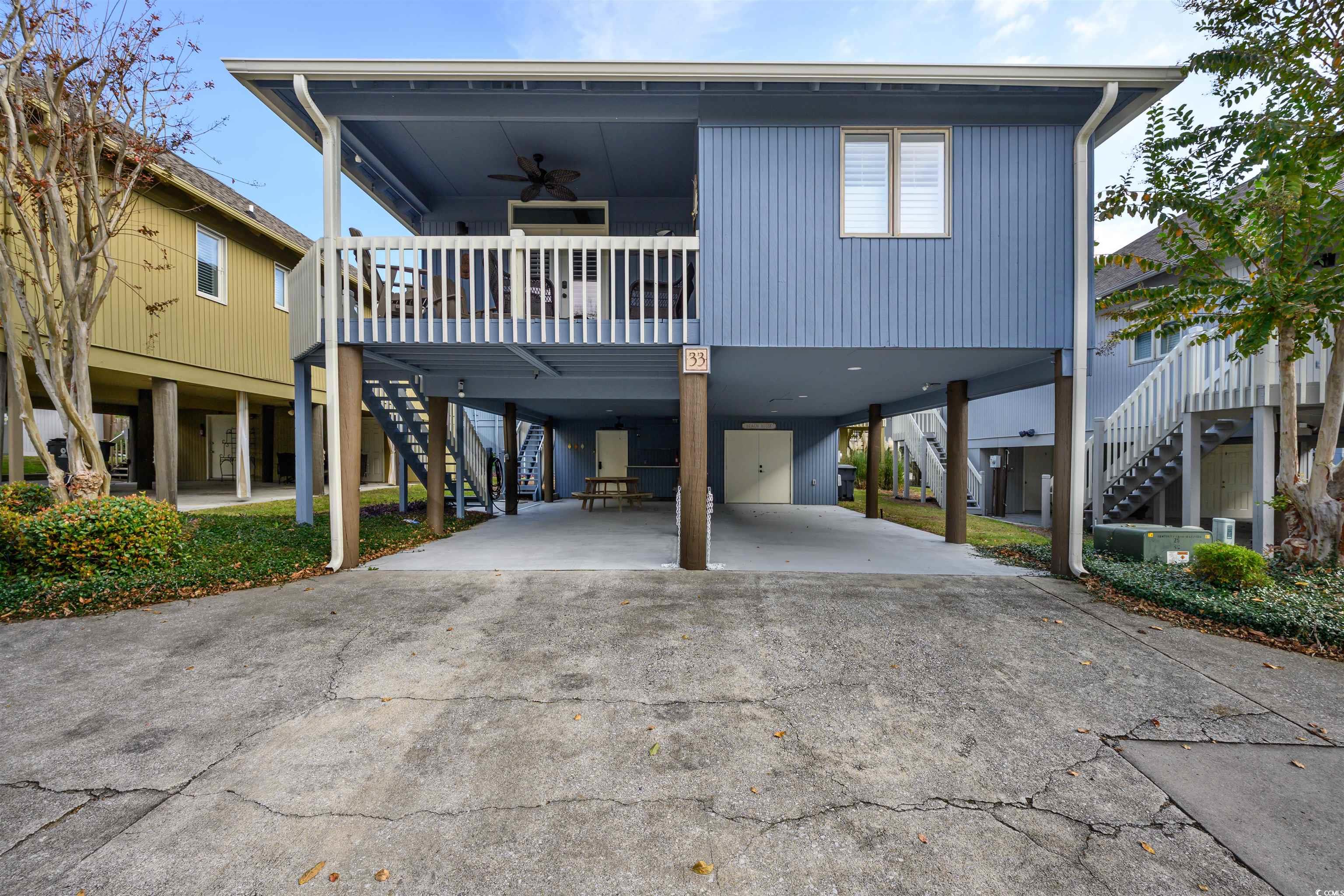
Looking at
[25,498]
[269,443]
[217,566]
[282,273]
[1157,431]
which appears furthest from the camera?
[269,443]

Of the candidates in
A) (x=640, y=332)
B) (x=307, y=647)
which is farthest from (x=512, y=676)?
(x=640, y=332)

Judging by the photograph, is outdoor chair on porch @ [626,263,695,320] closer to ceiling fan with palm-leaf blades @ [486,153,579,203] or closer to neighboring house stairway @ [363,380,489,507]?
ceiling fan with palm-leaf blades @ [486,153,579,203]

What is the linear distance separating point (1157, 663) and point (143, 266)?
1447cm

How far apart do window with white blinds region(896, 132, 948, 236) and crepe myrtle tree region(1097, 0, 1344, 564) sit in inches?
78.6

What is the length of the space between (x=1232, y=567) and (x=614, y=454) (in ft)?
40.8

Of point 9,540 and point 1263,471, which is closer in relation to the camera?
point 9,540

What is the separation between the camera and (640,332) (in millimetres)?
5695

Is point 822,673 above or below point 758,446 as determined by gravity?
below

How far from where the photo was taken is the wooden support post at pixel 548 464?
14.4 meters

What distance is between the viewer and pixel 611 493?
12234 millimetres

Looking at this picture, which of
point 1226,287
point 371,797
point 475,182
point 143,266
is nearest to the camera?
point 371,797

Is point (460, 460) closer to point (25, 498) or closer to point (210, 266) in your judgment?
point (25, 498)

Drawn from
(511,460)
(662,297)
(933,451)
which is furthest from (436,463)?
(933,451)

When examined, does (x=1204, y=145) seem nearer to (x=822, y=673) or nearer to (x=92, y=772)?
(x=822, y=673)
